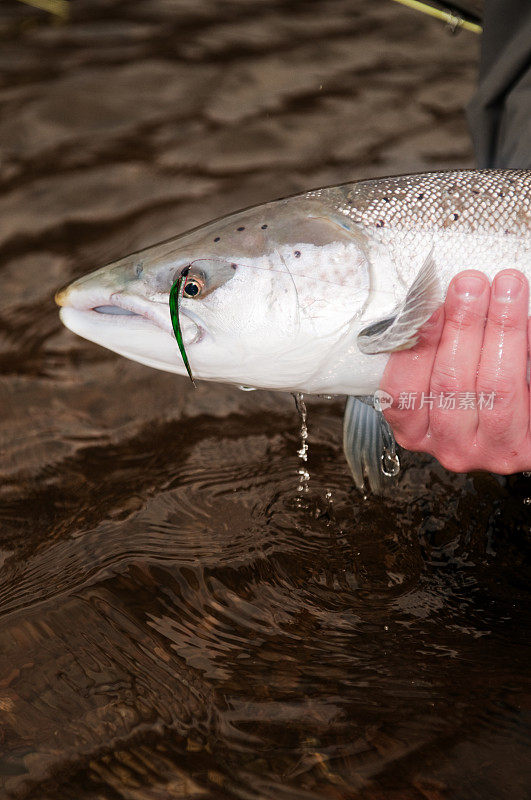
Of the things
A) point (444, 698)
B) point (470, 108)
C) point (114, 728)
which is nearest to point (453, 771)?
point (444, 698)

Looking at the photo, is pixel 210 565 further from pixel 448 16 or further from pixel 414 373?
pixel 448 16

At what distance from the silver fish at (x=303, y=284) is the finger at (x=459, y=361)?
5cm

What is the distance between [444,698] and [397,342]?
0.82 meters

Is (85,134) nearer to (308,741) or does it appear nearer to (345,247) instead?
(345,247)

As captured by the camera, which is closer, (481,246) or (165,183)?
(481,246)

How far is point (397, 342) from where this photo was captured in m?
1.96

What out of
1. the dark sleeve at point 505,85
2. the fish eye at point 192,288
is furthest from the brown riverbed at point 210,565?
the dark sleeve at point 505,85

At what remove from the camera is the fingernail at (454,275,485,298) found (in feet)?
6.44

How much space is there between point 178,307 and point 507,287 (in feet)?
2.61

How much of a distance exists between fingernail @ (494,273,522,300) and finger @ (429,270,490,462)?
1.0 inches

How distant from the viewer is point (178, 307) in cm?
200

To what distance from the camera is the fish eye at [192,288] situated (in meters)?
2.00

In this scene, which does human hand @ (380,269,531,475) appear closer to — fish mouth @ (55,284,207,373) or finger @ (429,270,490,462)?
finger @ (429,270,490,462)

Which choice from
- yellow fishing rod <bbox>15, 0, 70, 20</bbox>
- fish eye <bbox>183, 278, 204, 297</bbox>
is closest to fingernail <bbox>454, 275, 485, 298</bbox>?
fish eye <bbox>183, 278, 204, 297</bbox>
